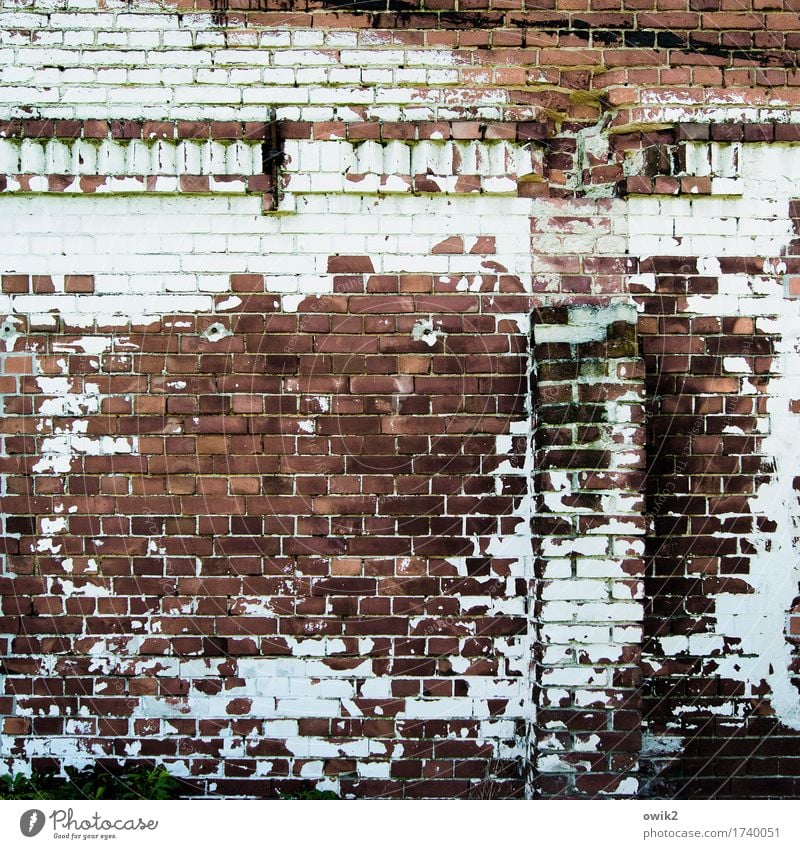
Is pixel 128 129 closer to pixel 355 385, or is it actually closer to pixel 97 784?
pixel 355 385

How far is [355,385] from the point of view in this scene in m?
2.85

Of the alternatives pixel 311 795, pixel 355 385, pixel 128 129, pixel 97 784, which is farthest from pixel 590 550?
pixel 128 129

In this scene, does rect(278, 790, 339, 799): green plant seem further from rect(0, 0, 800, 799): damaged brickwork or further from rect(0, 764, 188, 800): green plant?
rect(0, 764, 188, 800): green plant

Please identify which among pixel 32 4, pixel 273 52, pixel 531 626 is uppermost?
pixel 32 4

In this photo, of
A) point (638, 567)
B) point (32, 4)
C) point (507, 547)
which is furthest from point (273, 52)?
point (638, 567)

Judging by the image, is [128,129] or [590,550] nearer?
[590,550]

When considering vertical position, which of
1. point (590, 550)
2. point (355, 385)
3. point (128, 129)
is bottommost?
point (590, 550)

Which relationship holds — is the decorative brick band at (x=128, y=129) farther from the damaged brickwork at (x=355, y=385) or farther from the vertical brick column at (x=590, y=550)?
the vertical brick column at (x=590, y=550)

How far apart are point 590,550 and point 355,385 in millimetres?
1049

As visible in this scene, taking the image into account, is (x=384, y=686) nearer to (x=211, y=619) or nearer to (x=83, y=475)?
(x=211, y=619)

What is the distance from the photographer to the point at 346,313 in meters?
2.85

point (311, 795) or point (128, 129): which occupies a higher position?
point (128, 129)

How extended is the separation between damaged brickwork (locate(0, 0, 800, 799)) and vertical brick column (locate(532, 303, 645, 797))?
0.14m
